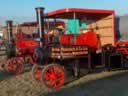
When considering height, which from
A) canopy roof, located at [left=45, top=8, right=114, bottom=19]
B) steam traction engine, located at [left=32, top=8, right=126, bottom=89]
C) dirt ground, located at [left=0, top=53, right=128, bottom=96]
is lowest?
dirt ground, located at [left=0, top=53, right=128, bottom=96]

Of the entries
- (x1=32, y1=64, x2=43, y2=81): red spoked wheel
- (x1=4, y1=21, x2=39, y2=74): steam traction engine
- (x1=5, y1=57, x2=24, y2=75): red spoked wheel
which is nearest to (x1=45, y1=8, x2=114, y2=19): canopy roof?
(x1=4, y1=21, x2=39, y2=74): steam traction engine

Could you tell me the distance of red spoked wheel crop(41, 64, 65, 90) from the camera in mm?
8698

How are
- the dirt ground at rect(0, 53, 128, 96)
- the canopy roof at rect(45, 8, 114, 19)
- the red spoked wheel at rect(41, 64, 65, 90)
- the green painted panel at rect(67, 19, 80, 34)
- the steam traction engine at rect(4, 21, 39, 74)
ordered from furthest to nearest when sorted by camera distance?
the steam traction engine at rect(4, 21, 39, 74), the green painted panel at rect(67, 19, 80, 34), the canopy roof at rect(45, 8, 114, 19), the red spoked wheel at rect(41, 64, 65, 90), the dirt ground at rect(0, 53, 128, 96)

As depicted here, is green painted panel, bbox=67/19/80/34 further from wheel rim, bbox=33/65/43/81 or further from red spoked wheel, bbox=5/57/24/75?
red spoked wheel, bbox=5/57/24/75

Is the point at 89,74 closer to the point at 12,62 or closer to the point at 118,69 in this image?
the point at 118,69

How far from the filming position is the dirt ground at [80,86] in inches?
314

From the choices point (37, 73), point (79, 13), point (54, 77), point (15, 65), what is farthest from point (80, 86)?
point (15, 65)

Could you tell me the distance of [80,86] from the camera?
8812mm

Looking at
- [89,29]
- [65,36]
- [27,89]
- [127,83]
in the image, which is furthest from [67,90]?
[89,29]

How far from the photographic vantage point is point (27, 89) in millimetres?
8711

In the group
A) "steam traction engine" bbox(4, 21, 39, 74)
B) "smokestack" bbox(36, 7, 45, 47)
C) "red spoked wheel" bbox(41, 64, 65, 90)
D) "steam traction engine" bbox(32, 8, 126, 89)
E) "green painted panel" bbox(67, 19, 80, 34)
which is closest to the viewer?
"red spoked wheel" bbox(41, 64, 65, 90)

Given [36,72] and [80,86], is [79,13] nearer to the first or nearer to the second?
[36,72]

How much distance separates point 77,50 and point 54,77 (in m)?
1.17

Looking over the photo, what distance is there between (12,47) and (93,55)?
137 inches
